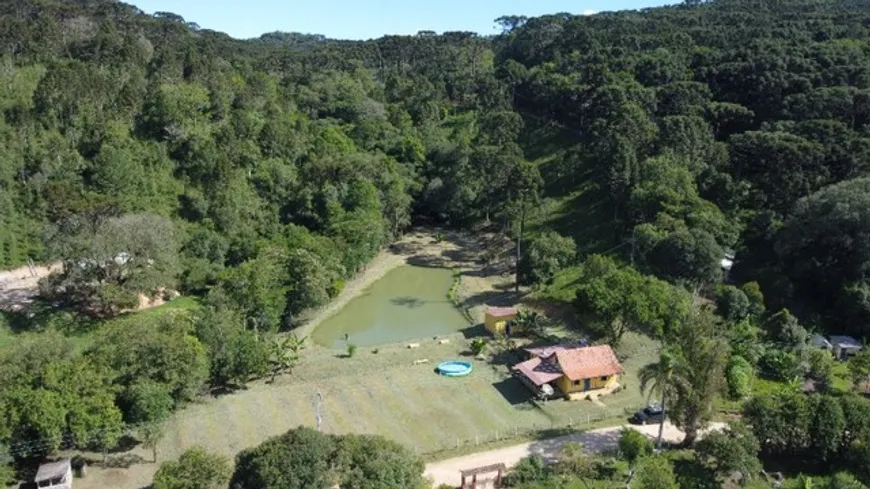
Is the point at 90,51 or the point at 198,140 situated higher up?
the point at 90,51

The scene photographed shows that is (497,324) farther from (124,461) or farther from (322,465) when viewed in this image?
(124,461)

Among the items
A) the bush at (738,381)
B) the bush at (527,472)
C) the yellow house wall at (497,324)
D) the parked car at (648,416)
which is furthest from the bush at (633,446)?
the yellow house wall at (497,324)

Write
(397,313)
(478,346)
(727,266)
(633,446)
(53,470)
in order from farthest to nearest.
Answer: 1. (397,313)
2. (727,266)
3. (478,346)
4. (633,446)
5. (53,470)

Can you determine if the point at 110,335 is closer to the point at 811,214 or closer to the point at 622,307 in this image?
the point at 622,307

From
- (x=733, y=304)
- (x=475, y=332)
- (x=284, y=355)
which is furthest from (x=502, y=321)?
(x=733, y=304)

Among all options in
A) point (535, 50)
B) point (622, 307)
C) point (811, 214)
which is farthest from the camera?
point (535, 50)

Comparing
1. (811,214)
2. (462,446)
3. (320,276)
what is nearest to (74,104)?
(320,276)
